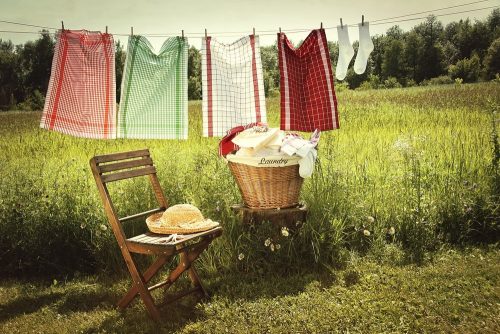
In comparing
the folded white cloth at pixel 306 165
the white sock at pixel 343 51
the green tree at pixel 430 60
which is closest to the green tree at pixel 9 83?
the white sock at pixel 343 51

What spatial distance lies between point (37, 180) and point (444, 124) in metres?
6.68

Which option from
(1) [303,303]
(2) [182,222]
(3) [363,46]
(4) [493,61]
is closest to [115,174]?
(2) [182,222]

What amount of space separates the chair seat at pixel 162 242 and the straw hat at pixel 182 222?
0.13 feet

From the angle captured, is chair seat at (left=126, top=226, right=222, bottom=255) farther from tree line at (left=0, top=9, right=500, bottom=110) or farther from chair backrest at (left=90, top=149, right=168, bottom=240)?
tree line at (left=0, top=9, right=500, bottom=110)

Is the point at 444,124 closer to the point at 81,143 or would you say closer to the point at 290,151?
the point at 290,151

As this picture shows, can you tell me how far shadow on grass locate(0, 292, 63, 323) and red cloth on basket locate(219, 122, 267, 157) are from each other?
1948 mm

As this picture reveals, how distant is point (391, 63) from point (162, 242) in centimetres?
3984

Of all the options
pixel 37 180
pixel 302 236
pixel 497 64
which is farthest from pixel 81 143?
pixel 497 64

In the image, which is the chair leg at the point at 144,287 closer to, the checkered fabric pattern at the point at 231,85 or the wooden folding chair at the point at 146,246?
the wooden folding chair at the point at 146,246

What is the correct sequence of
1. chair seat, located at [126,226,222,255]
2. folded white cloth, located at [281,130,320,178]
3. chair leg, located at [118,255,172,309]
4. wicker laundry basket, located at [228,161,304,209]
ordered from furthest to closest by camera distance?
wicker laundry basket, located at [228,161,304,209] → folded white cloth, located at [281,130,320,178] → chair leg, located at [118,255,172,309] → chair seat, located at [126,226,222,255]

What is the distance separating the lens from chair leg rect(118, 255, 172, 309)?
3514 mm

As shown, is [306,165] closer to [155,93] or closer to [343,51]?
[343,51]

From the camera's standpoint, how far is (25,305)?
4.07 metres

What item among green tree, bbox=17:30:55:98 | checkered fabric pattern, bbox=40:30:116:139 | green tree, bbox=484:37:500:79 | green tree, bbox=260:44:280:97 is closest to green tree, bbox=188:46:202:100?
green tree, bbox=260:44:280:97
